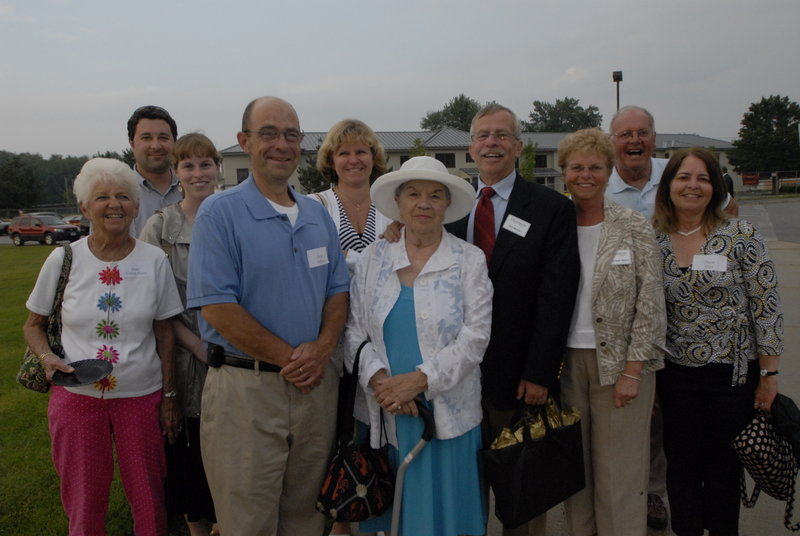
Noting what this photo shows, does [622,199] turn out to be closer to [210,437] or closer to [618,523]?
[618,523]

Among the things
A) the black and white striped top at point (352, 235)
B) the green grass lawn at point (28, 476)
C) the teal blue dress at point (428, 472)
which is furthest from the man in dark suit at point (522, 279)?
the green grass lawn at point (28, 476)

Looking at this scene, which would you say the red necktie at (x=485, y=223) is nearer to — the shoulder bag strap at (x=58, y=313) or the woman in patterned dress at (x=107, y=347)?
the woman in patterned dress at (x=107, y=347)

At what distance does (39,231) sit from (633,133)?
33.6 m

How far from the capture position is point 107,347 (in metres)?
2.73

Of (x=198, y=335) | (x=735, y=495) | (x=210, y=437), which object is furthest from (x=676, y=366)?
(x=198, y=335)

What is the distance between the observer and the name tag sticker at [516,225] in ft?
9.25

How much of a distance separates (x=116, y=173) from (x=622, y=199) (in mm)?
3326

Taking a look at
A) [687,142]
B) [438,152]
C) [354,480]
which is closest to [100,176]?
[354,480]

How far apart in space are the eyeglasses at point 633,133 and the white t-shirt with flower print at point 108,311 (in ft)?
11.0

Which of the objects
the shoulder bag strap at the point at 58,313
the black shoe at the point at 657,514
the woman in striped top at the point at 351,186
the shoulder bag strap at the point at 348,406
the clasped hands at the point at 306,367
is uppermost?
the woman in striped top at the point at 351,186

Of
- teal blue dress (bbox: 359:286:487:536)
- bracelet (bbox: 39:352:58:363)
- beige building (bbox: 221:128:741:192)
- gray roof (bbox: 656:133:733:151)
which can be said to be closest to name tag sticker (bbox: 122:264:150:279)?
bracelet (bbox: 39:352:58:363)

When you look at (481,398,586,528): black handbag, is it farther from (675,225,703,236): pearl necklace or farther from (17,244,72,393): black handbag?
(17,244,72,393): black handbag

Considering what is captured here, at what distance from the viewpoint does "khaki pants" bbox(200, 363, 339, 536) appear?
2479mm

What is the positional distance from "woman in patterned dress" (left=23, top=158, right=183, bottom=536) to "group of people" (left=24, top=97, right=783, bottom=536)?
0.01 m
